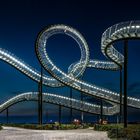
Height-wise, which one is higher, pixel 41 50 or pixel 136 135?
pixel 41 50

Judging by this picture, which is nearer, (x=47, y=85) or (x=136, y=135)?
(x=136, y=135)

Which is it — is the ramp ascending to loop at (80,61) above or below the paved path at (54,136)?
above

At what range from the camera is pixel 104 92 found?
68.9 meters

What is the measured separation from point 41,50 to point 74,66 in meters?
17.9

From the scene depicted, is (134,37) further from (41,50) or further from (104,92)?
(104,92)

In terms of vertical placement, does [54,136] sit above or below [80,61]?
below

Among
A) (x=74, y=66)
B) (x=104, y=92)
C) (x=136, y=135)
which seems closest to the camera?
(x=136, y=135)

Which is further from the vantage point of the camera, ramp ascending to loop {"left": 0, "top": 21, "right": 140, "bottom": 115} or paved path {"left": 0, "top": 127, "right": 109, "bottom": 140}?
ramp ascending to loop {"left": 0, "top": 21, "right": 140, "bottom": 115}

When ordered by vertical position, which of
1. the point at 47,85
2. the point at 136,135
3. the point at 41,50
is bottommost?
the point at 136,135

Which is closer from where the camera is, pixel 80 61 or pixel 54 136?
pixel 54 136

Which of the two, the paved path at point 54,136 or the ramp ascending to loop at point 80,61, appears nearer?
the paved path at point 54,136

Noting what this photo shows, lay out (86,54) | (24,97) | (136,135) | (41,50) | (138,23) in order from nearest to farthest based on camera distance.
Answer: (136,135)
(138,23)
(41,50)
(86,54)
(24,97)

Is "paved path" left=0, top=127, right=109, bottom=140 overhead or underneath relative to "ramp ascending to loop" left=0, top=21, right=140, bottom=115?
underneath

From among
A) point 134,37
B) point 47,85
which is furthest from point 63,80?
point 134,37
